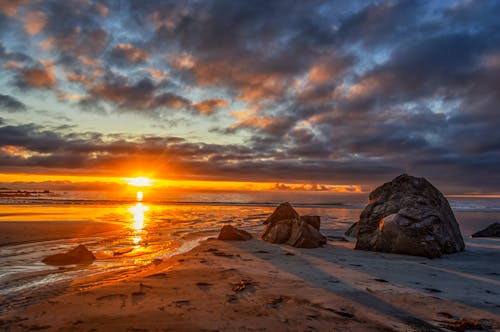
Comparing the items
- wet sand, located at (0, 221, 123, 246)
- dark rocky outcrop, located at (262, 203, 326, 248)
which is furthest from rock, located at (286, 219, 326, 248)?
wet sand, located at (0, 221, 123, 246)

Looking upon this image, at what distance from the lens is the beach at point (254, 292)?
3.67 meters

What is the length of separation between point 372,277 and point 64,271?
616 cm

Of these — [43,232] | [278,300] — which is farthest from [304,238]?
[43,232]

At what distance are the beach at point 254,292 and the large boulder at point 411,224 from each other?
1.80 feet

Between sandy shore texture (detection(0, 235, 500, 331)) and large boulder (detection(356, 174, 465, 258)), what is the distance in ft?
4.61

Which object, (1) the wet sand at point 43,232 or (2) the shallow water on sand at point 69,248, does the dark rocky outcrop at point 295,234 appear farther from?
(1) the wet sand at point 43,232

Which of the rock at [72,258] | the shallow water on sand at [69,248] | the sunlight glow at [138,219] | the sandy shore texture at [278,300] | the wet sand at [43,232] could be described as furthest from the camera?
the sunlight glow at [138,219]

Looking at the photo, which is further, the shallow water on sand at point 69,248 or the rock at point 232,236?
the rock at point 232,236

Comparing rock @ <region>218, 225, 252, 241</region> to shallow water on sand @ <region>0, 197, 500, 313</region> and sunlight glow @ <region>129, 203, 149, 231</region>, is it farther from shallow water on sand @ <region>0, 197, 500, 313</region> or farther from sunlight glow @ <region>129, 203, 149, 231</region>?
sunlight glow @ <region>129, 203, 149, 231</region>

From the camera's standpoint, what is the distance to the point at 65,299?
175 inches

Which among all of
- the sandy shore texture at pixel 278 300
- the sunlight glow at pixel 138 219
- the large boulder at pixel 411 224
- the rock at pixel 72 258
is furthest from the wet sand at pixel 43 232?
the large boulder at pixel 411 224

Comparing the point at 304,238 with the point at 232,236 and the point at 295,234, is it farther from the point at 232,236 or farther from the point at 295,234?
the point at 232,236

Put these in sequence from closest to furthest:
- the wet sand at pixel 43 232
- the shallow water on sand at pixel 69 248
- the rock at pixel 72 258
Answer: the shallow water on sand at pixel 69 248 < the rock at pixel 72 258 < the wet sand at pixel 43 232

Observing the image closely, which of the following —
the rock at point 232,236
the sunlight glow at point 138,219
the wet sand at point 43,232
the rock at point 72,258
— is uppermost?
the rock at point 232,236
